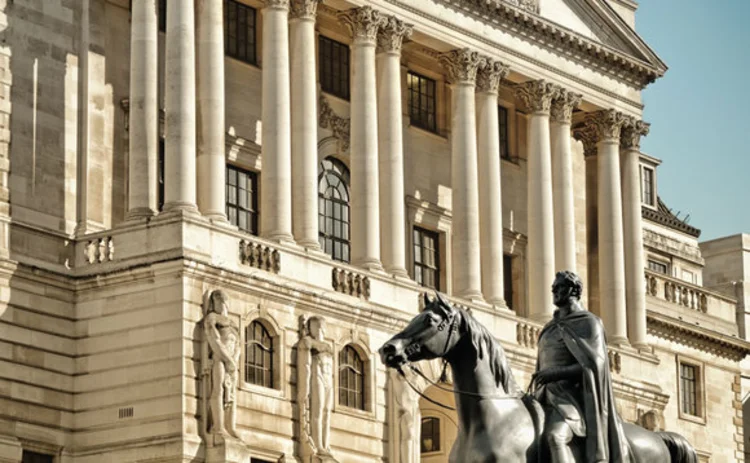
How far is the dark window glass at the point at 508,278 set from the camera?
6328 centimetres

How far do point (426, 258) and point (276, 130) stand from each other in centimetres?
939

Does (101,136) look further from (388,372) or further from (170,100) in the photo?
(388,372)

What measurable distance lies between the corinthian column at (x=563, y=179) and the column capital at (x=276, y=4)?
12206 mm

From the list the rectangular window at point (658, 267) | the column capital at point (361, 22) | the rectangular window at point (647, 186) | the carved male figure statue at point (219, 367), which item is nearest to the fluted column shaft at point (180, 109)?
the carved male figure statue at point (219, 367)

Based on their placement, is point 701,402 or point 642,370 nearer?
point 642,370

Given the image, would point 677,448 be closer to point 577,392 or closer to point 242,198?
point 577,392

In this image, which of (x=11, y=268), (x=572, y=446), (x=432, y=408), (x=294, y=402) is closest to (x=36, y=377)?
(x=11, y=268)

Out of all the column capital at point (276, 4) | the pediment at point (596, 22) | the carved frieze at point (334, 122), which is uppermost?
the pediment at point (596, 22)

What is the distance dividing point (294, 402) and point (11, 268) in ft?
24.9

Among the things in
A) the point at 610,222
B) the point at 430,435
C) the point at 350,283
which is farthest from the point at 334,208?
the point at 610,222

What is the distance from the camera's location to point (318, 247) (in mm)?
53062

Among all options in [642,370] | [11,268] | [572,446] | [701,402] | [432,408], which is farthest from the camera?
[701,402]

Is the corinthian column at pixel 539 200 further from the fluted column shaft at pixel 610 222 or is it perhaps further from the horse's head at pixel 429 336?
the horse's head at pixel 429 336

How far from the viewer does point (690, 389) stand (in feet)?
237
